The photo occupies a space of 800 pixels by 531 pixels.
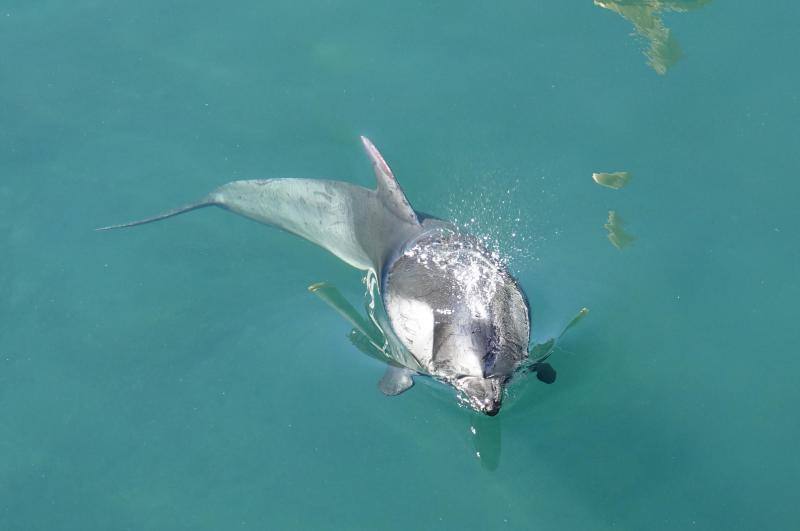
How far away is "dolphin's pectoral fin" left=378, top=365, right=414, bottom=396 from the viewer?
7.00m

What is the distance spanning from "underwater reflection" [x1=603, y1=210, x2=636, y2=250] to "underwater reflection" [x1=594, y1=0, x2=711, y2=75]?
209 cm

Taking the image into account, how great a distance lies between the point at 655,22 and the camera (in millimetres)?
9508

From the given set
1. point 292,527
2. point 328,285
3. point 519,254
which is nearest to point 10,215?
point 328,285

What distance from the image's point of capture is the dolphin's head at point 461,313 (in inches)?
269

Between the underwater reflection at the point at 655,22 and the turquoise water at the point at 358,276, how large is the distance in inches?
4.7

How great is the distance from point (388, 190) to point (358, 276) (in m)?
0.99

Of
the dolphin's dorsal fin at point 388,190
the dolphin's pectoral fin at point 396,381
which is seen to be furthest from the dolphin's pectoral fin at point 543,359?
the dolphin's dorsal fin at point 388,190

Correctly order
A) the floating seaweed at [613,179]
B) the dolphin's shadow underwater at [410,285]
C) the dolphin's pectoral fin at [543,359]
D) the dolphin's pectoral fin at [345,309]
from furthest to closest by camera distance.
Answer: the floating seaweed at [613,179], the dolphin's pectoral fin at [345,309], the dolphin's pectoral fin at [543,359], the dolphin's shadow underwater at [410,285]

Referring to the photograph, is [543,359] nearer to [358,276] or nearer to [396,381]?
[396,381]

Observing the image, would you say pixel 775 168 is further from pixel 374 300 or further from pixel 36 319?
pixel 36 319

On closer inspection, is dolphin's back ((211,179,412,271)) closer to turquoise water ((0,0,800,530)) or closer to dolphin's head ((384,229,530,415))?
turquoise water ((0,0,800,530))

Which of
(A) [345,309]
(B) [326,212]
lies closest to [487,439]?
(A) [345,309]

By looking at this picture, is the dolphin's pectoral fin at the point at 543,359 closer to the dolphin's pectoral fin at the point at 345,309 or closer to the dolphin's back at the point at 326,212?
the dolphin's pectoral fin at the point at 345,309

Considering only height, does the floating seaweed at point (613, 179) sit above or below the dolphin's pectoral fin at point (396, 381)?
above
